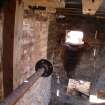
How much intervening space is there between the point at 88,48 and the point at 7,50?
1.97 m

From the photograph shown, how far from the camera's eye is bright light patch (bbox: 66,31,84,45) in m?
3.33

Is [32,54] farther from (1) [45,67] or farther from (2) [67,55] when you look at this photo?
(2) [67,55]

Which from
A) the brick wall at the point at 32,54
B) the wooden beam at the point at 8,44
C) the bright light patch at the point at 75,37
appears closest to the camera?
the wooden beam at the point at 8,44

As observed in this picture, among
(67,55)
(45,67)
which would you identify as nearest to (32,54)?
(45,67)

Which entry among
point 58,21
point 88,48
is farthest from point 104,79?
point 58,21

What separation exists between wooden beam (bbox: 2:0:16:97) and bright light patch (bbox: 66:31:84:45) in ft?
6.03

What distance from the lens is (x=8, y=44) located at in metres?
1.54

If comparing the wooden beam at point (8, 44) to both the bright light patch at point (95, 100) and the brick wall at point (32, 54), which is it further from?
the bright light patch at point (95, 100)

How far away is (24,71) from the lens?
6.92 ft

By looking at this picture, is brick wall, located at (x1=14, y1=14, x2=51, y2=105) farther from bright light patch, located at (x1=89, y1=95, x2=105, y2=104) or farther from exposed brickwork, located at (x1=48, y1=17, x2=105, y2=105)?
bright light patch, located at (x1=89, y1=95, x2=105, y2=104)

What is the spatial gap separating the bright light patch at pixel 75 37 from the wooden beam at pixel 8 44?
72.3 inches

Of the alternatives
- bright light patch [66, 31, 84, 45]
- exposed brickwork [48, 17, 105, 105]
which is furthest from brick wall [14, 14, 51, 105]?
bright light patch [66, 31, 84, 45]

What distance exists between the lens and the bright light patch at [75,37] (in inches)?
131

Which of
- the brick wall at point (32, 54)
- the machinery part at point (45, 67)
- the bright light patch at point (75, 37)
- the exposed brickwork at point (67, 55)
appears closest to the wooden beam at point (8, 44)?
the brick wall at point (32, 54)
